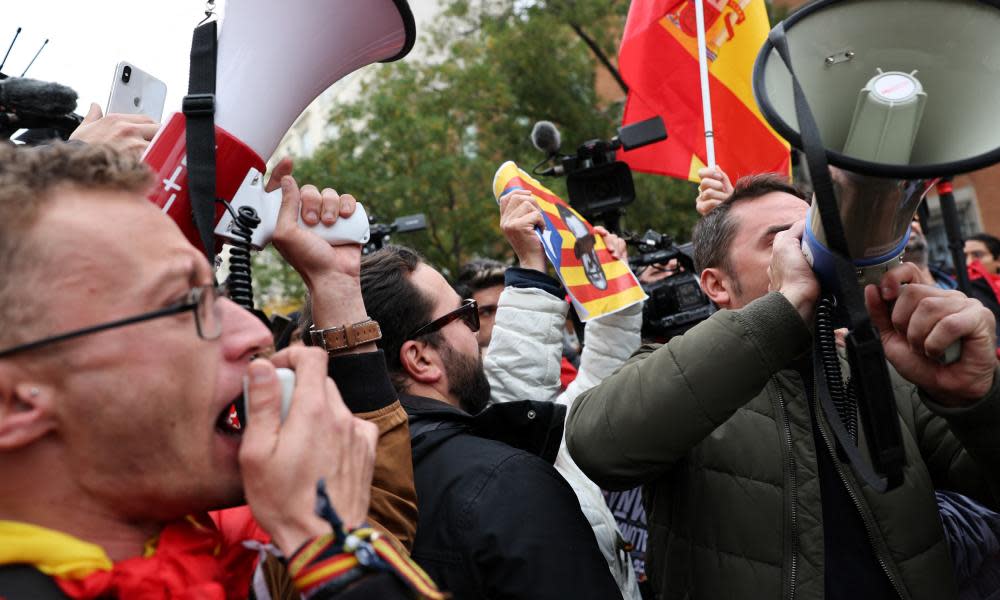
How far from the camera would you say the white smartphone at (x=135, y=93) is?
1705 mm

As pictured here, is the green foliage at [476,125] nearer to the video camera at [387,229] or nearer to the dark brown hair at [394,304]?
the video camera at [387,229]

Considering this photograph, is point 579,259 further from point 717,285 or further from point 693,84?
point 693,84

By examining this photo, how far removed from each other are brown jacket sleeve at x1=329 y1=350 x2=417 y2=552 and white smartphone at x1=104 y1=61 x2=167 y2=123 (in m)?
0.62

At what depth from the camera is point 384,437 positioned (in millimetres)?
1736

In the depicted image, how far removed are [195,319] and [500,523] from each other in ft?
2.68

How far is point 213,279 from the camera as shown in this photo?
1.38m

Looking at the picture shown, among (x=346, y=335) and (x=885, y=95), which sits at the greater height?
(x=885, y=95)

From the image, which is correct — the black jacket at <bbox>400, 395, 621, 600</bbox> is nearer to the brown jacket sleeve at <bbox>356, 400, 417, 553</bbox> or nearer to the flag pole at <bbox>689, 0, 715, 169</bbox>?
the brown jacket sleeve at <bbox>356, 400, 417, 553</bbox>

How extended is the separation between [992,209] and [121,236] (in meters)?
21.0

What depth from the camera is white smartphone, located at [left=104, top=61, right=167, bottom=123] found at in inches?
67.1

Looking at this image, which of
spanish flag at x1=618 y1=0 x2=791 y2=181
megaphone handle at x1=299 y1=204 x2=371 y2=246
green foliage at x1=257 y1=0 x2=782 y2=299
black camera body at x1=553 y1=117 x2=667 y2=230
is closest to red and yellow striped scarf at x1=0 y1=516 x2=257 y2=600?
megaphone handle at x1=299 y1=204 x2=371 y2=246

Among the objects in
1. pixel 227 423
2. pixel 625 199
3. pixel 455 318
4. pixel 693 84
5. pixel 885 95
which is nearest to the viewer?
pixel 227 423

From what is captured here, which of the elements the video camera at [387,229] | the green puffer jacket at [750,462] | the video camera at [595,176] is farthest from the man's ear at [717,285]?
the video camera at [387,229]

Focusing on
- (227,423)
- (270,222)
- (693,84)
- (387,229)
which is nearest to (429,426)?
(270,222)
